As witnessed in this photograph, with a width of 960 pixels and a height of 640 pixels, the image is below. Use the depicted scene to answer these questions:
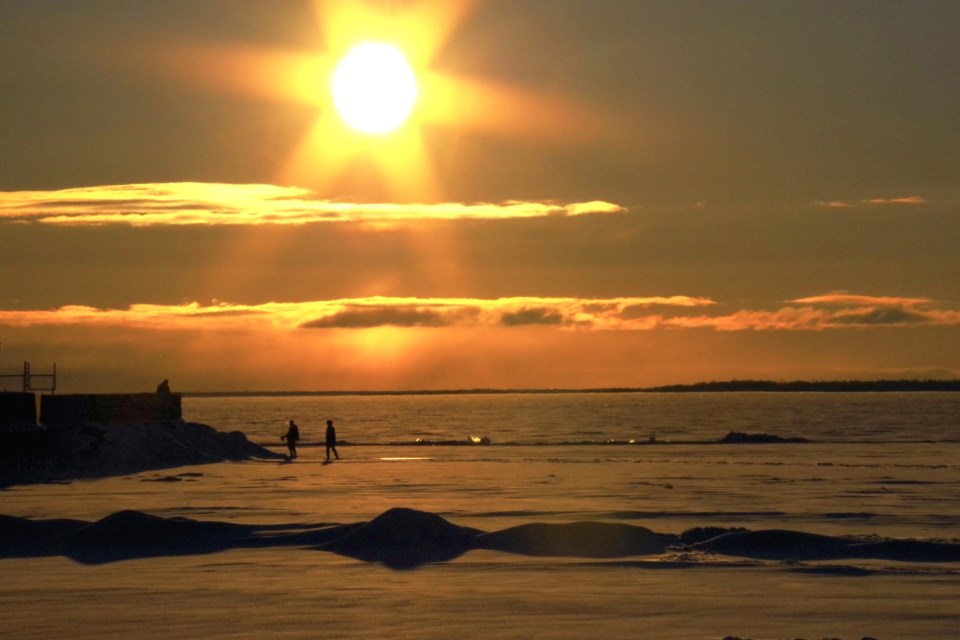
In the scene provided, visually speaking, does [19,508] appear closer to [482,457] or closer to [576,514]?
[576,514]

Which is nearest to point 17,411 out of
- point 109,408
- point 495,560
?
point 109,408

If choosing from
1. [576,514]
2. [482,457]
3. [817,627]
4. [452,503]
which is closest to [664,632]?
[817,627]

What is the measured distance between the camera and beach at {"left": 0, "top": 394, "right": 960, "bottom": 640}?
1600 centimetres

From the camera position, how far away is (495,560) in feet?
70.1

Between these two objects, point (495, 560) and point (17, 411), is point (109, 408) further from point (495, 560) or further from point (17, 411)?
point (495, 560)

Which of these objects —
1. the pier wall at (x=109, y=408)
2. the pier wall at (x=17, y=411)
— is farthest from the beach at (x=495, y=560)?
the pier wall at (x=109, y=408)

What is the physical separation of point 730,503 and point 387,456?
29679mm

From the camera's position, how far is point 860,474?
140 ft

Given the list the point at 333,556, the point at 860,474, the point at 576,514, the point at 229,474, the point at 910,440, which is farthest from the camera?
the point at 910,440

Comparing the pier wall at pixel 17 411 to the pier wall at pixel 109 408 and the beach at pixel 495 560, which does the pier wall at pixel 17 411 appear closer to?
the pier wall at pixel 109 408

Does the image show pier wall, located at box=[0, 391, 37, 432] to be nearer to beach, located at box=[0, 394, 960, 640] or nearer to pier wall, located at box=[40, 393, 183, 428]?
pier wall, located at box=[40, 393, 183, 428]

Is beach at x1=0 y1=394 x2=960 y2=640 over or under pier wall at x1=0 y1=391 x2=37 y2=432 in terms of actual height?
under

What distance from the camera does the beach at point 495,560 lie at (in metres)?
16.0

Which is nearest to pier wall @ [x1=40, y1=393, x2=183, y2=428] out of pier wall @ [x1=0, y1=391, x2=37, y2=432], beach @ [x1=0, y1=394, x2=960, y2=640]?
pier wall @ [x1=0, y1=391, x2=37, y2=432]
